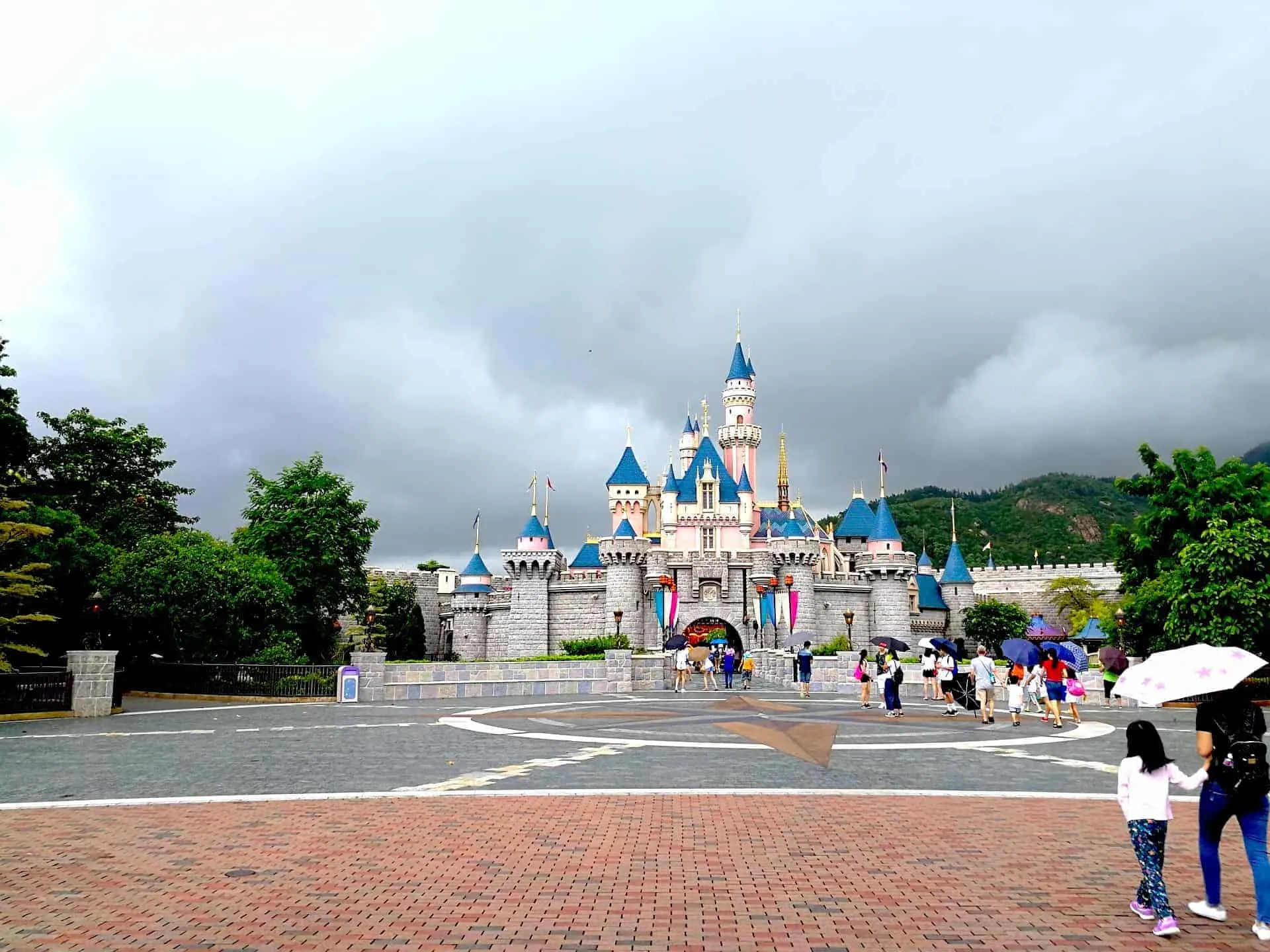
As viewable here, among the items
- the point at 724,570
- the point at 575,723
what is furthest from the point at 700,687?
the point at 724,570

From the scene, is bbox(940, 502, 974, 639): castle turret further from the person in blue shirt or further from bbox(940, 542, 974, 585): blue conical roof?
the person in blue shirt

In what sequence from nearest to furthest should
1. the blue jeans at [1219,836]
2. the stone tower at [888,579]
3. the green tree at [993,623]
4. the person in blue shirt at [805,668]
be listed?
the blue jeans at [1219,836] < the person in blue shirt at [805,668] < the stone tower at [888,579] < the green tree at [993,623]

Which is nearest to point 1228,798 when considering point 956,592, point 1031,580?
point 956,592

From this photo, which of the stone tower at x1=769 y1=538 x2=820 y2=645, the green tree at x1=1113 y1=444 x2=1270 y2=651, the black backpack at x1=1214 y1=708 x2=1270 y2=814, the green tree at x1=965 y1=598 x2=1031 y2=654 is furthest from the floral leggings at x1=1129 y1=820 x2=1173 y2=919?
the green tree at x1=965 y1=598 x2=1031 y2=654

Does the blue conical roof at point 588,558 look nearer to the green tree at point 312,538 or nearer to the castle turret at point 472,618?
the castle turret at point 472,618

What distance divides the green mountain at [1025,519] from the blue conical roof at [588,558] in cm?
5142

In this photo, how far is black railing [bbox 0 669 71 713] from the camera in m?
21.5

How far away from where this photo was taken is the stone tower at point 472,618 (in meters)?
74.3

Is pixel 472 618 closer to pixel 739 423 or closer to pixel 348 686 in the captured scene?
pixel 739 423

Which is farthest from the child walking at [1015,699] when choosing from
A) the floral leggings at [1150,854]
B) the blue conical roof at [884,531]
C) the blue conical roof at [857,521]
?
the blue conical roof at [857,521]

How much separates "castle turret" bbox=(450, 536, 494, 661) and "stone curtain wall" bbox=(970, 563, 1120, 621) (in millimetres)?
42845

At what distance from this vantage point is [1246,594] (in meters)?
30.4

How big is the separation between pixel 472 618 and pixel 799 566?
90.7ft

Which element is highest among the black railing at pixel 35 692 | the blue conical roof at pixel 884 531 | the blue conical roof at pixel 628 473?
the blue conical roof at pixel 628 473
